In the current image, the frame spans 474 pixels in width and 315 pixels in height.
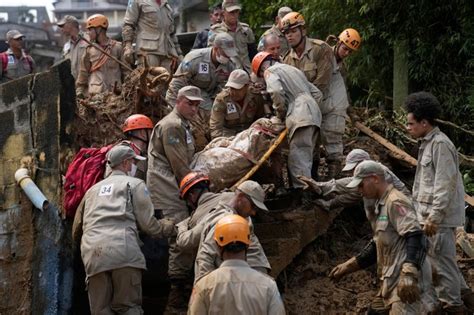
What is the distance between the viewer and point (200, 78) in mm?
11977

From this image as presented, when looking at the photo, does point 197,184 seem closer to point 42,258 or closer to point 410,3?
point 42,258

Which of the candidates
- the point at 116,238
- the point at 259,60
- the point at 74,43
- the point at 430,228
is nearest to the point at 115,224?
the point at 116,238

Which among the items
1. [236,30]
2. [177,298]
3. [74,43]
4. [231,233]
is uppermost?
[236,30]

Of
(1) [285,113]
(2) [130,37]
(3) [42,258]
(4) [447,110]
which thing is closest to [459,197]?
(1) [285,113]

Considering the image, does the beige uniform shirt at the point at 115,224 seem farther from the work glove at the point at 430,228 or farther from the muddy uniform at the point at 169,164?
the work glove at the point at 430,228

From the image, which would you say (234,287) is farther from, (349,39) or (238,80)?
(349,39)

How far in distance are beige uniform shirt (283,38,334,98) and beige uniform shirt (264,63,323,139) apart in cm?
59

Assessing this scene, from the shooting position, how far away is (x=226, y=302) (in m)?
6.55

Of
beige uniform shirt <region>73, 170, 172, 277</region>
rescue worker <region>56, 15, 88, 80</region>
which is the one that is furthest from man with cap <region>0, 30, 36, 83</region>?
beige uniform shirt <region>73, 170, 172, 277</region>

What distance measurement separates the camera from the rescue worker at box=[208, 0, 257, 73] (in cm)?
1359

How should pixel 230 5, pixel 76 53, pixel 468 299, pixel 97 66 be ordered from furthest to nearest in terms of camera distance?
pixel 76 53 < pixel 97 66 < pixel 230 5 < pixel 468 299

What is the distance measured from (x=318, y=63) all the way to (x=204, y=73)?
1531 mm

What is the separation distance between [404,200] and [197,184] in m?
2.05

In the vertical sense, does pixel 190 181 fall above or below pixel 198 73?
below
